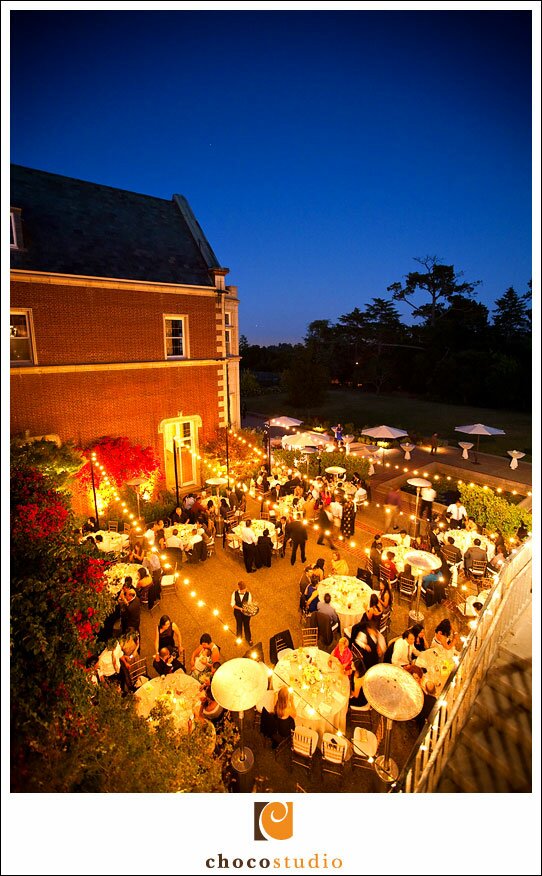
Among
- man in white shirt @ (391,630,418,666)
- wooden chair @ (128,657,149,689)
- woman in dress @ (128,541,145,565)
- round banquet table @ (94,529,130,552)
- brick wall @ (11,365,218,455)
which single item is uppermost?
brick wall @ (11,365,218,455)

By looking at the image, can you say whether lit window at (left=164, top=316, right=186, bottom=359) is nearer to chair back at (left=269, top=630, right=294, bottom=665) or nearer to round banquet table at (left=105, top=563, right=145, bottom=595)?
round banquet table at (left=105, top=563, right=145, bottom=595)

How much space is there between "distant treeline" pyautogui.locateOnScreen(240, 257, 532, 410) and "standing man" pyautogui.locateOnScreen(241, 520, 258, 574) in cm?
2534

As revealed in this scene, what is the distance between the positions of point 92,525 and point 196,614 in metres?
4.74

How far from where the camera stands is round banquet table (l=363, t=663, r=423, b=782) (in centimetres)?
589

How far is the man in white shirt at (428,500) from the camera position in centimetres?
1365

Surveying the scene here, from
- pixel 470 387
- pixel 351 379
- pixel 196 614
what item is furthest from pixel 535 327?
pixel 351 379

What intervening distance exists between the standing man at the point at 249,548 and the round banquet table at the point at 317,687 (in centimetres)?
450

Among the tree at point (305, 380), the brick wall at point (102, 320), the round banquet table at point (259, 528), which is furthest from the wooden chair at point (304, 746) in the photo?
the tree at point (305, 380)

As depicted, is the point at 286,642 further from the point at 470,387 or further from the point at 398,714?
the point at 470,387

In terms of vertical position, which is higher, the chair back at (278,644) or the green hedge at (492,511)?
the green hedge at (492,511)

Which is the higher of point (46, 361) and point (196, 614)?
point (46, 361)

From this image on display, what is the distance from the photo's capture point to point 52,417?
13.1 meters

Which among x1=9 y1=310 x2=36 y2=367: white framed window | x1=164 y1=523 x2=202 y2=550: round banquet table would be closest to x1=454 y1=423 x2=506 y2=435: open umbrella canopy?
x1=164 y1=523 x2=202 y2=550: round banquet table

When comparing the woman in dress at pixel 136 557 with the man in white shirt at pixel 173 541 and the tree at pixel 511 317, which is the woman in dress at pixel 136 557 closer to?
the man in white shirt at pixel 173 541
